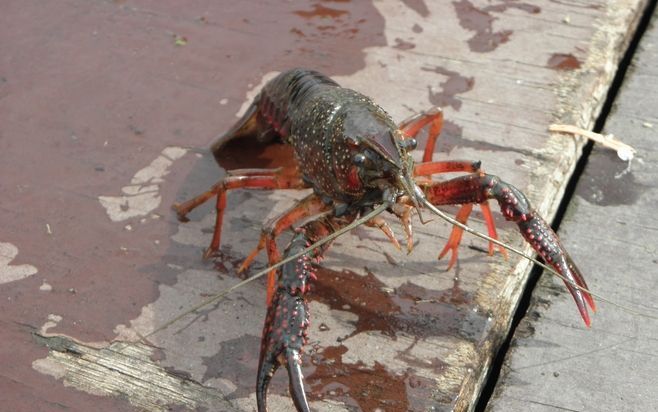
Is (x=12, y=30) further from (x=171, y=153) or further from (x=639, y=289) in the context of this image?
(x=639, y=289)

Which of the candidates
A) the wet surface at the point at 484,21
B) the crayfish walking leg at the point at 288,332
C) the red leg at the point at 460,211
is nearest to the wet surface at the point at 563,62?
the wet surface at the point at 484,21

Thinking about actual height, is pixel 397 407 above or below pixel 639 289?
below

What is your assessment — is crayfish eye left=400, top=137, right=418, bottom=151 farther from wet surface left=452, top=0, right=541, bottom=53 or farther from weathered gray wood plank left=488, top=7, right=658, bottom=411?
wet surface left=452, top=0, right=541, bottom=53

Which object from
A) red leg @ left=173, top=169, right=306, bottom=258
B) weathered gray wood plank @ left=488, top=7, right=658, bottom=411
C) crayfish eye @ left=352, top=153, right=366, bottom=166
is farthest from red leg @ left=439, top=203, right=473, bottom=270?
red leg @ left=173, top=169, right=306, bottom=258

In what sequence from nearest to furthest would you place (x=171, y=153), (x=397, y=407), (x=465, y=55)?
(x=397, y=407) < (x=171, y=153) < (x=465, y=55)

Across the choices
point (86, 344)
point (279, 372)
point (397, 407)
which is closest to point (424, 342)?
point (397, 407)

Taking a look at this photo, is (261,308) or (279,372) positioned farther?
(261,308)

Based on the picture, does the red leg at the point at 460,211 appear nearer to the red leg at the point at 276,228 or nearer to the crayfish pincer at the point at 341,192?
the crayfish pincer at the point at 341,192
